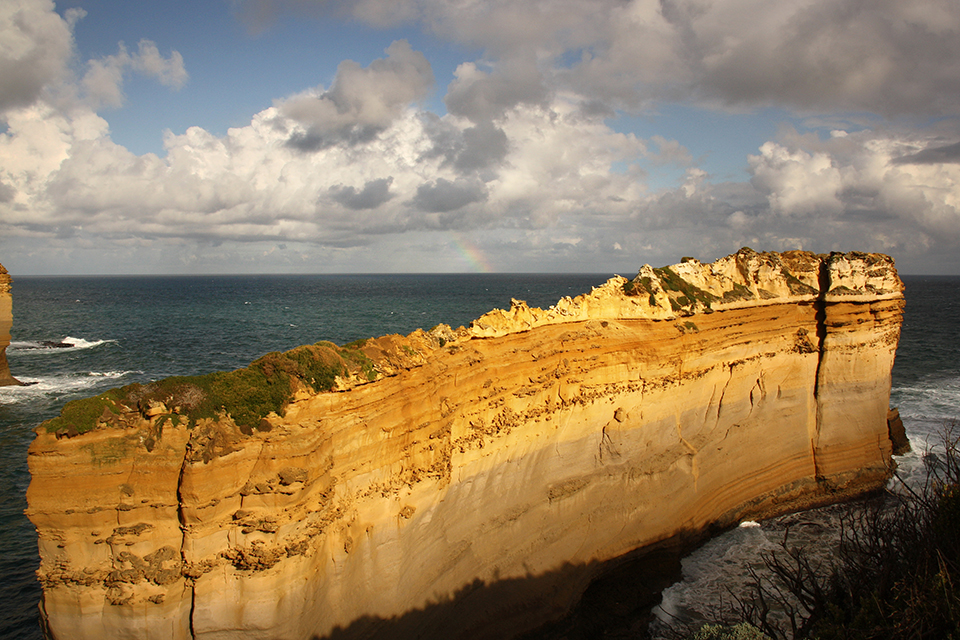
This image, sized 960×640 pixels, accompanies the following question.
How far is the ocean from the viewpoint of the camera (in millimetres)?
18109

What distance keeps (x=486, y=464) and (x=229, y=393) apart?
774cm

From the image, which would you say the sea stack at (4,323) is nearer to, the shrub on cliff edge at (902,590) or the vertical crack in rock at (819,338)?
the shrub on cliff edge at (902,590)

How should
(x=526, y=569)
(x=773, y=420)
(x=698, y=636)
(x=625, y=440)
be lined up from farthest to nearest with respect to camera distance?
(x=773, y=420) < (x=625, y=440) < (x=526, y=569) < (x=698, y=636)

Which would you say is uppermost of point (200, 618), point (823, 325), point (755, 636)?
point (823, 325)

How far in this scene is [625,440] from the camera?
61.4ft

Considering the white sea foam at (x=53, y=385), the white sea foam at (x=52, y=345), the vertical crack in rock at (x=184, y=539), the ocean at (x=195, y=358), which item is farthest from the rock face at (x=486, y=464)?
the white sea foam at (x=52, y=345)

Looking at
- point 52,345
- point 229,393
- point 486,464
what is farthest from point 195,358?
point 229,393

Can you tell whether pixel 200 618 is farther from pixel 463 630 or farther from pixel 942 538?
pixel 942 538

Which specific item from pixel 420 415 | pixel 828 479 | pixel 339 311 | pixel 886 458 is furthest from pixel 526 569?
pixel 339 311

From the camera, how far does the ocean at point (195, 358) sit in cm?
1811

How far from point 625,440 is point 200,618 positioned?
45.4 ft

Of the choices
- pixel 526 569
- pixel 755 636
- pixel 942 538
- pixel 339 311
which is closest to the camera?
pixel 942 538

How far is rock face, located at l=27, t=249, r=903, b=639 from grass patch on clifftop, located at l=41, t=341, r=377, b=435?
135 millimetres

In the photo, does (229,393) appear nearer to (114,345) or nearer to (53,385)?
(53,385)
